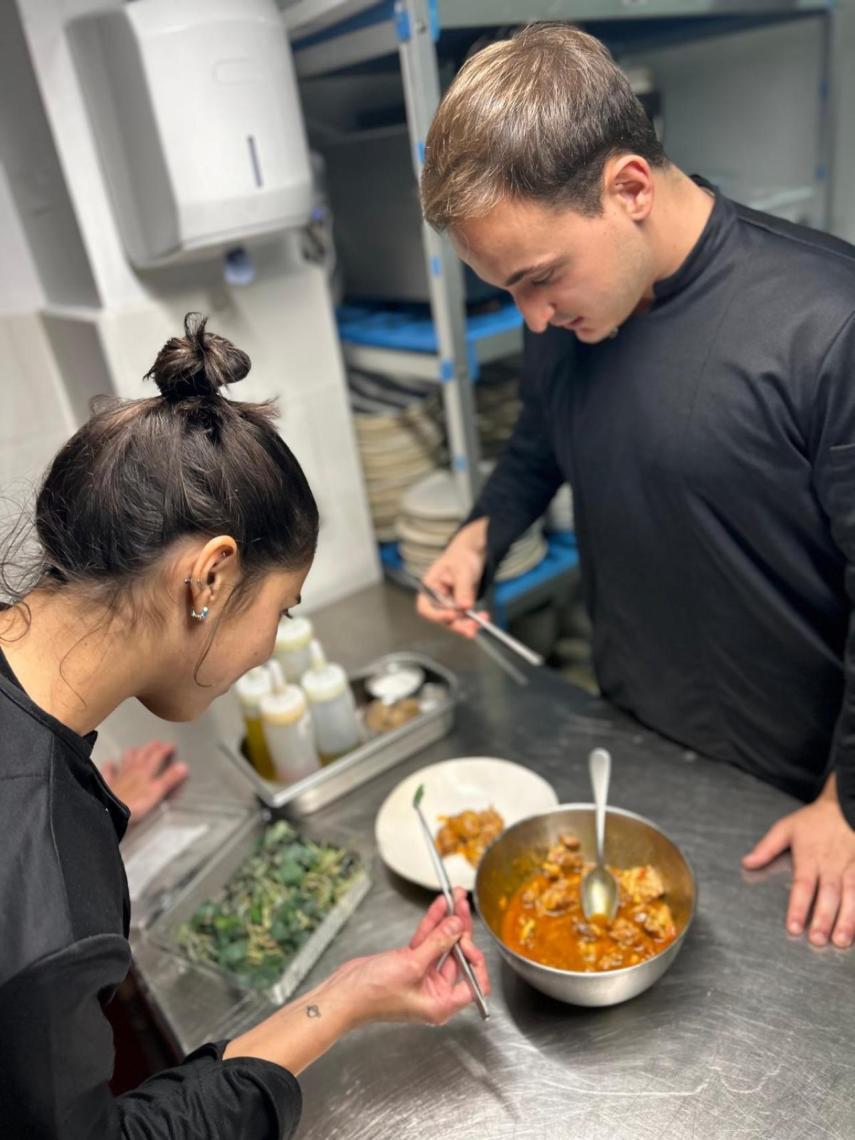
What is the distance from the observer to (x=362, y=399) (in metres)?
2.04

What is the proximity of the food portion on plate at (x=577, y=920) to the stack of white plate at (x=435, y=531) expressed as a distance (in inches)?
35.7

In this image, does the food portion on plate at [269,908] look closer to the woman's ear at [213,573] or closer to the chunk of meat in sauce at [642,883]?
the chunk of meat in sauce at [642,883]

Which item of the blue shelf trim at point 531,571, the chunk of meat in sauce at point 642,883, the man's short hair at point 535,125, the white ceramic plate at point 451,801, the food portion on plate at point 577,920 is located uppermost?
the man's short hair at point 535,125

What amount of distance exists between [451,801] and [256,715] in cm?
34

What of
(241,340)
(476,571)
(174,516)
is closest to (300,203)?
(241,340)

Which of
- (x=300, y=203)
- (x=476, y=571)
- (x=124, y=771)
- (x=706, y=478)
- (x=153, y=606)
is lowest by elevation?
(x=124, y=771)

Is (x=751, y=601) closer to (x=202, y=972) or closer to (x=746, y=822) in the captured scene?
(x=746, y=822)

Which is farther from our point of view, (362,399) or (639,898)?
(362,399)

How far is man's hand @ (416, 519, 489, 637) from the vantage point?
4.59ft

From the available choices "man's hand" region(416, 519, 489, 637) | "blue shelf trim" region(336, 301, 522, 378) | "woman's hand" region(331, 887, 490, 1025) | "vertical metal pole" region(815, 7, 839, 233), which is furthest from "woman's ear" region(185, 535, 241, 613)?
"vertical metal pole" region(815, 7, 839, 233)

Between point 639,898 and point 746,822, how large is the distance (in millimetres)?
242

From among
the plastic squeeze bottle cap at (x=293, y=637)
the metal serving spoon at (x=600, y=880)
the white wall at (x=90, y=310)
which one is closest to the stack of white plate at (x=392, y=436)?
the white wall at (x=90, y=310)

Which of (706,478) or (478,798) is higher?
(706,478)

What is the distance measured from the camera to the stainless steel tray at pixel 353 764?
1278 millimetres
